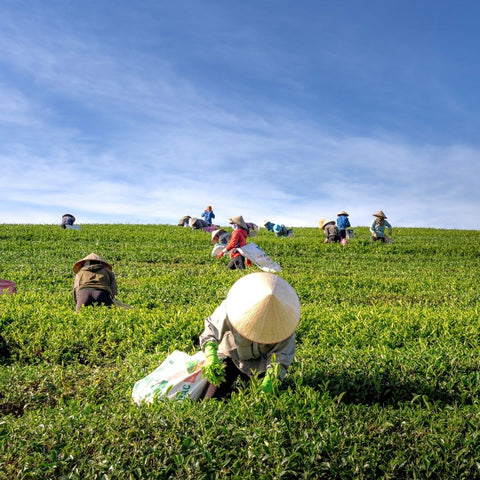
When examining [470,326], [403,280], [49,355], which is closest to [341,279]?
[403,280]

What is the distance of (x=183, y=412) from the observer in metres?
4.00

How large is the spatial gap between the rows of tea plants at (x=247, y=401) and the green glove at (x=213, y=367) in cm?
21

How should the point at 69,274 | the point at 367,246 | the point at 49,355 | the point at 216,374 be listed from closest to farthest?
1. the point at 216,374
2. the point at 49,355
3. the point at 69,274
4. the point at 367,246

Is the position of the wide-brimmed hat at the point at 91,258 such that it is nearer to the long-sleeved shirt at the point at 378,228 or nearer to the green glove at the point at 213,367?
the green glove at the point at 213,367

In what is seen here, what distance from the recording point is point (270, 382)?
13.5ft

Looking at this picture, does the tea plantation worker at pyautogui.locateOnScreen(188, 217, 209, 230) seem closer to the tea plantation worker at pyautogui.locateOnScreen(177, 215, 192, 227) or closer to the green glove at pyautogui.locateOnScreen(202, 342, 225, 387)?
the tea plantation worker at pyautogui.locateOnScreen(177, 215, 192, 227)

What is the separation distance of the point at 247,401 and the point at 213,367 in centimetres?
43

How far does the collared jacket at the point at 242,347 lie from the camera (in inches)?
169

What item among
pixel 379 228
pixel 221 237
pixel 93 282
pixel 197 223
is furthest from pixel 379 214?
pixel 93 282

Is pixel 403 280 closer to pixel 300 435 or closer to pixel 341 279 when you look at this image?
pixel 341 279

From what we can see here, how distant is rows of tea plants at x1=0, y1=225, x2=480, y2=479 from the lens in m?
3.58

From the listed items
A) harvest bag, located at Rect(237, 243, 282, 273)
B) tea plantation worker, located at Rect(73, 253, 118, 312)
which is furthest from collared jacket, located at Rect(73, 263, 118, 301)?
harvest bag, located at Rect(237, 243, 282, 273)

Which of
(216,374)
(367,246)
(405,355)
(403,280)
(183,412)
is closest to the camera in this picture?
(183,412)

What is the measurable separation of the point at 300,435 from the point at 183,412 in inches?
39.6
